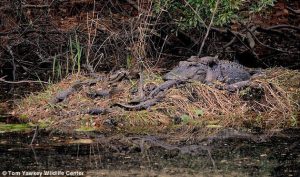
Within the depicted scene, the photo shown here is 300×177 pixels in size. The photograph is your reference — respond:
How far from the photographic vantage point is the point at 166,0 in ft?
34.4

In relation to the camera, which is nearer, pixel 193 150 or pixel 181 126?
pixel 193 150

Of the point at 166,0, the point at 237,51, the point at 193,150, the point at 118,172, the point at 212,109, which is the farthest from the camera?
the point at 237,51

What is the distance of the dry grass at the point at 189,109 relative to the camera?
26.0 feet

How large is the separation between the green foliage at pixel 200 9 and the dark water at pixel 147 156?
326 centimetres

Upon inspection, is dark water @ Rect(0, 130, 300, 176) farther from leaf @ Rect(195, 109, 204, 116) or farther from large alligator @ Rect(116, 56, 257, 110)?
large alligator @ Rect(116, 56, 257, 110)

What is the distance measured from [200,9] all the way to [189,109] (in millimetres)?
2789

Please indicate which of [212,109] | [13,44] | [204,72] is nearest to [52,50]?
[13,44]

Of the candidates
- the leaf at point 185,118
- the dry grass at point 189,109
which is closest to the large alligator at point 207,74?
the dry grass at point 189,109

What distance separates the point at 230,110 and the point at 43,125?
247 cm

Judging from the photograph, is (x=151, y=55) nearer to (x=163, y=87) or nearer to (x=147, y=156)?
(x=163, y=87)

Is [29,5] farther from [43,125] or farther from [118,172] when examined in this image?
[118,172]

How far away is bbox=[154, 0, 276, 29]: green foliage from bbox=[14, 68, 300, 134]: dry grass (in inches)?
60.0

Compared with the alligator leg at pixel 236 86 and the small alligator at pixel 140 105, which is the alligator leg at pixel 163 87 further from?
the alligator leg at pixel 236 86

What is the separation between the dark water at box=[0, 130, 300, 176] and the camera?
5.88 meters
